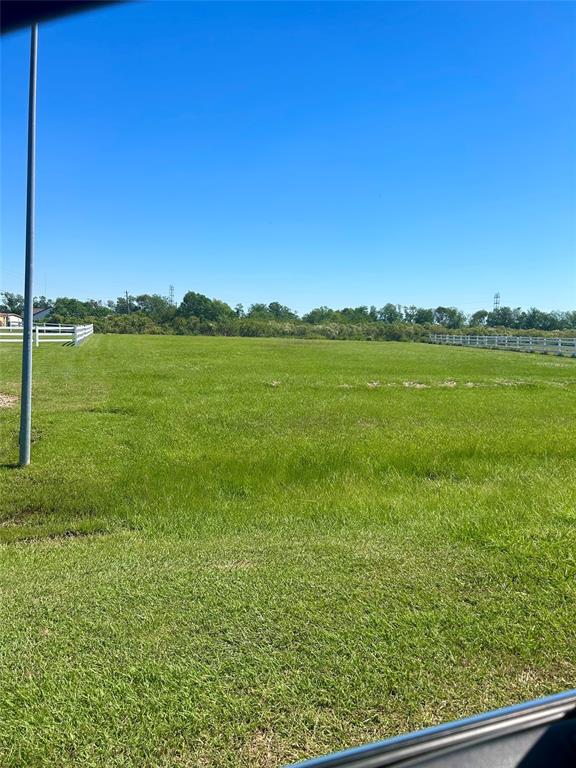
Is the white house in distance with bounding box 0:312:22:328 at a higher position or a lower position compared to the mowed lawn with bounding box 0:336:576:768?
higher

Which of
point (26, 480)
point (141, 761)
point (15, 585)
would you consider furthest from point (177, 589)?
point (26, 480)

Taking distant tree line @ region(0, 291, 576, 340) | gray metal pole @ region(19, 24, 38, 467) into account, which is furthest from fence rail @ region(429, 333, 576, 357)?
gray metal pole @ region(19, 24, 38, 467)

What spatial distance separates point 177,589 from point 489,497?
129 inches

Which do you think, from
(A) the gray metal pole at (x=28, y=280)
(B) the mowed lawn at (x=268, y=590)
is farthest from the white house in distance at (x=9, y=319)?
(A) the gray metal pole at (x=28, y=280)

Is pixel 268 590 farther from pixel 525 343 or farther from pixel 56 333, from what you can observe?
pixel 525 343

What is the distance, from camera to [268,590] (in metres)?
3.13

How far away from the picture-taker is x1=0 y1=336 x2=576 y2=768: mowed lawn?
6.93ft

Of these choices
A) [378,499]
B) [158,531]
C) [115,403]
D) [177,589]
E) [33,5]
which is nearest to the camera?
[33,5]

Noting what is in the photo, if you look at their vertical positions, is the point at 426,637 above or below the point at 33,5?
below

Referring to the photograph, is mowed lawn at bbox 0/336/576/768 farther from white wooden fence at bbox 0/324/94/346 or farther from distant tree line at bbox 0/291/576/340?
distant tree line at bbox 0/291/576/340

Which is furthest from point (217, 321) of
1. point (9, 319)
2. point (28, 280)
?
point (28, 280)

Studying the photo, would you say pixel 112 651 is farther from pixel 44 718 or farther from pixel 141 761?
pixel 141 761

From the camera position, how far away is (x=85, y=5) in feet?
8.68

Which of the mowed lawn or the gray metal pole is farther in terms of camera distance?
the gray metal pole
